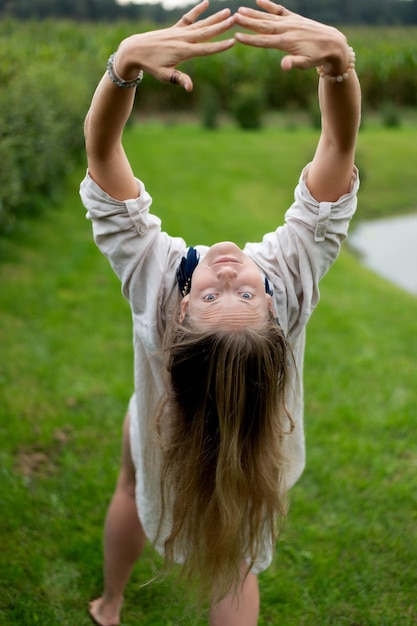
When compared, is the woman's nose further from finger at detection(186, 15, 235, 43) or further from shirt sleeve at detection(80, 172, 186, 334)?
finger at detection(186, 15, 235, 43)

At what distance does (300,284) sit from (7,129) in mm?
4926

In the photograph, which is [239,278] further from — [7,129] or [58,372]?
[7,129]

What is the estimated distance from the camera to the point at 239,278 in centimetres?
173

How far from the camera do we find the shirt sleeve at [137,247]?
1748 millimetres

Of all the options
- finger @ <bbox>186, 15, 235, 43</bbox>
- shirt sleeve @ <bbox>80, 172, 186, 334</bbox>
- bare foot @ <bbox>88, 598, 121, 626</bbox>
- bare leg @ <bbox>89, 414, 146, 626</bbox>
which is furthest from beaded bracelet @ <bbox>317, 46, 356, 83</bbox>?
bare foot @ <bbox>88, 598, 121, 626</bbox>

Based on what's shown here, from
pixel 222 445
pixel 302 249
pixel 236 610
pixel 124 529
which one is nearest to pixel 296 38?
pixel 302 249

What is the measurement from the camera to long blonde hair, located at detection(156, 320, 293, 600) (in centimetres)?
166

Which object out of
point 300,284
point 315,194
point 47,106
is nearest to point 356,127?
point 315,194

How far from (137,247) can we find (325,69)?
→ 644mm

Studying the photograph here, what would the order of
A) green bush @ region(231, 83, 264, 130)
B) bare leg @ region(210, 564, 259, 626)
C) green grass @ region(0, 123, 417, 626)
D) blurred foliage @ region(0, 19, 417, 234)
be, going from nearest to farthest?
bare leg @ region(210, 564, 259, 626) → green grass @ region(0, 123, 417, 626) → blurred foliage @ region(0, 19, 417, 234) → green bush @ region(231, 83, 264, 130)

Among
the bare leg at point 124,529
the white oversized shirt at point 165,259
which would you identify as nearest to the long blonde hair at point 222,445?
the white oversized shirt at point 165,259

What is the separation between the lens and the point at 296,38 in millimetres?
1494

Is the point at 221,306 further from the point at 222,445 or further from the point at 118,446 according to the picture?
the point at 118,446

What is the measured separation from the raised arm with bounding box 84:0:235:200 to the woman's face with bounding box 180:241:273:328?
28 cm
